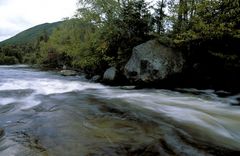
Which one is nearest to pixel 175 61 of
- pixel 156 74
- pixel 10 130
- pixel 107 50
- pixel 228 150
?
pixel 156 74

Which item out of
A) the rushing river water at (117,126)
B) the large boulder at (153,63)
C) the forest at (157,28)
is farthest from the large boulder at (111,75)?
the rushing river water at (117,126)

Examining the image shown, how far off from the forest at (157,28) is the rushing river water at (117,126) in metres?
3.32

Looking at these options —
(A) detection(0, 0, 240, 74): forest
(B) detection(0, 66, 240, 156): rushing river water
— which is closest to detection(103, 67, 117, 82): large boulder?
(A) detection(0, 0, 240, 74): forest

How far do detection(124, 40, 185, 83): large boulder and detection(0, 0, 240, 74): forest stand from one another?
69 cm

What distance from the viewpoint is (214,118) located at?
6.37 m

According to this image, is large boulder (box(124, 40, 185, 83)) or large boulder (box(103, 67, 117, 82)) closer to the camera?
large boulder (box(124, 40, 185, 83))

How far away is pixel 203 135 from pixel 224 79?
791cm

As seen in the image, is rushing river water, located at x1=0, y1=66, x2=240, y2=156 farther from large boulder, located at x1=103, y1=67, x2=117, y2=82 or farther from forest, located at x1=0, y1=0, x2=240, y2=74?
large boulder, located at x1=103, y1=67, x2=117, y2=82

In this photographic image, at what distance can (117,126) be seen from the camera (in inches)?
205

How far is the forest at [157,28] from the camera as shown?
1048 cm

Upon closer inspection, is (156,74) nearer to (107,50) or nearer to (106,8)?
(107,50)

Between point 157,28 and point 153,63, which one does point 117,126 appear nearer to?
point 153,63

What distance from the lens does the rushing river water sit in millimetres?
4027

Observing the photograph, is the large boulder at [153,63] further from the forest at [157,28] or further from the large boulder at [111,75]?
the large boulder at [111,75]
